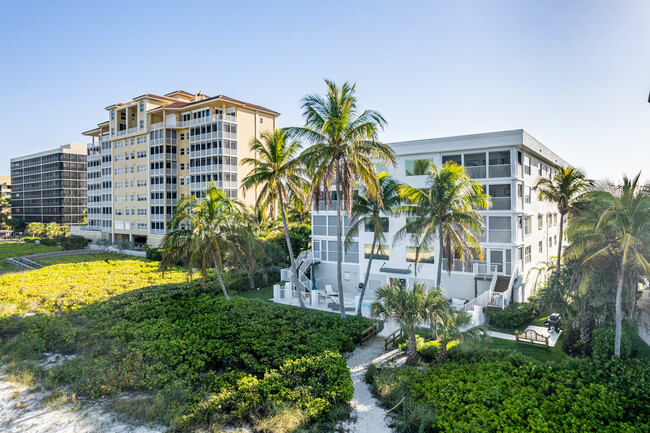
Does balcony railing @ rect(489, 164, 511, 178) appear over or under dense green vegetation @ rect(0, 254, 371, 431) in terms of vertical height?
over

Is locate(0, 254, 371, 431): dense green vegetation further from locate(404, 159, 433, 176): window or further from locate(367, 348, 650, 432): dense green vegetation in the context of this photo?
locate(404, 159, 433, 176): window

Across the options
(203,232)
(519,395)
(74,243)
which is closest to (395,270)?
(203,232)

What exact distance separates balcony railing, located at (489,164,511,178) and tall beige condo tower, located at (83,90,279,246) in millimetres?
34435

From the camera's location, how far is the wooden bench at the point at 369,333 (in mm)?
18594

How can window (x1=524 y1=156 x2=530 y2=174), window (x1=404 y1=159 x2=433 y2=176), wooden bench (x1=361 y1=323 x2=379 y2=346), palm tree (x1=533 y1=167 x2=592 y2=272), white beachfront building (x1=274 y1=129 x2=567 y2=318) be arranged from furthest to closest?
window (x1=404 y1=159 x2=433 y2=176), window (x1=524 y1=156 x2=530 y2=174), palm tree (x1=533 y1=167 x2=592 y2=272), white beachfront building (x1=274 y1=129 x2=567 y2=318), wooden bench (x1=361 y1=323 x2=379 y2=346)

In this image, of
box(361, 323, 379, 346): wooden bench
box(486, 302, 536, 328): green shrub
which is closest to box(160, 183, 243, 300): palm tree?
box(361, 323, 379, 346): wooden bench

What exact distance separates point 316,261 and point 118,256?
99.2 feet

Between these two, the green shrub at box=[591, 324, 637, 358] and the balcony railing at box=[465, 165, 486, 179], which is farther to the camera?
the balcony railing at box=[465, 165, 486, 179]

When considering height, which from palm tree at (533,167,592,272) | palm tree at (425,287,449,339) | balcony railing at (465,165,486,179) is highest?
balcony railing at (465,165,486,179)

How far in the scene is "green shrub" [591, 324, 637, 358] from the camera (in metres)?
14.3

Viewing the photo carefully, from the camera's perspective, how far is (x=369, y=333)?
1920 cm

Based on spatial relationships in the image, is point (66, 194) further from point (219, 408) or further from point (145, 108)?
point (219, 408)

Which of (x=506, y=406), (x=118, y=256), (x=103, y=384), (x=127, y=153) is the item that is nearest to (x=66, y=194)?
(x=127, y=153)

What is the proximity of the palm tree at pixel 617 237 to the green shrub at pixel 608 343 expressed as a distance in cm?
49
